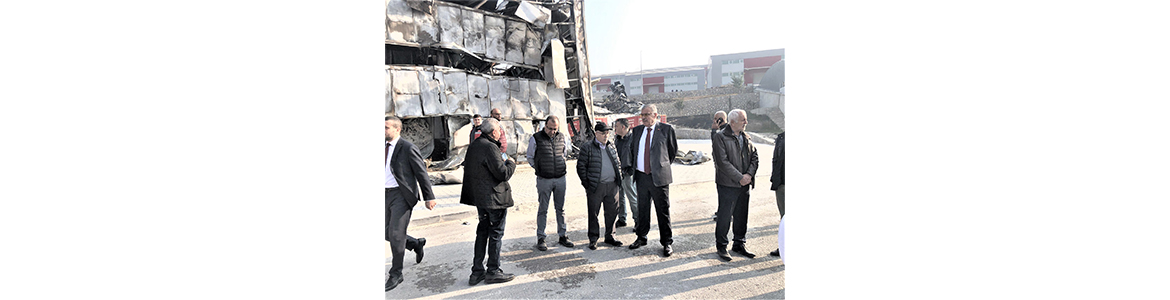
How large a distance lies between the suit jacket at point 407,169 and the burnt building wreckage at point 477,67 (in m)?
6.68

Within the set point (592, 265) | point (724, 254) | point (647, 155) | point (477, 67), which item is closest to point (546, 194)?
point (592, 265)

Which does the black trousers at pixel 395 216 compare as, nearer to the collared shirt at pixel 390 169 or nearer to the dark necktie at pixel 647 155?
the collared shirt at pixel 390 169

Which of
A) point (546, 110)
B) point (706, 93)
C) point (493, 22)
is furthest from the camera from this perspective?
point (706, 93)

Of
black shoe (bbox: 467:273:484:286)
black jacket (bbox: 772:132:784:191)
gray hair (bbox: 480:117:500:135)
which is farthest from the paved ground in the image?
gray hair (bbox: 480:117:500:135)

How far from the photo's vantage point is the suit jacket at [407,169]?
3.02 meters

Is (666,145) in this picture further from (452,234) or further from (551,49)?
(551,49)

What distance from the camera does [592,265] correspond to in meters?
3.59

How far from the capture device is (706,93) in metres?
27.2

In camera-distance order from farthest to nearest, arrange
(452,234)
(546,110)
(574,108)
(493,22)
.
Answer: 1. (574,108)
2. (546,110)
3. (493,22)
4. (452,234)

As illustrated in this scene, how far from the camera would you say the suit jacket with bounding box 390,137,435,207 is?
3.02 m

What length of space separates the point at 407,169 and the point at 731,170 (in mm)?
2448

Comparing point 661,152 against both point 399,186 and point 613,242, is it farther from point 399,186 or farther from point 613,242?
point 399,186
